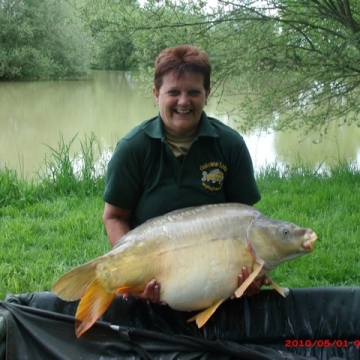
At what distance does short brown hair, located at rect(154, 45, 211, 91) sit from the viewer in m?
1.76

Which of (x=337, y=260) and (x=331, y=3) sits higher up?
(x=331, y=3)

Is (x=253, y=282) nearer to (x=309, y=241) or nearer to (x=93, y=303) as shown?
(x=309, y=241)

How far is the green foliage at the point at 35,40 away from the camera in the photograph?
17.6 metres

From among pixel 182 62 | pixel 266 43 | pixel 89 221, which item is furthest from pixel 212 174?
pixel 266 43

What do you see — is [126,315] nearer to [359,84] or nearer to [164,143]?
[164,143]

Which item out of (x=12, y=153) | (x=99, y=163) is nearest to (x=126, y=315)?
(x=99, y=163)

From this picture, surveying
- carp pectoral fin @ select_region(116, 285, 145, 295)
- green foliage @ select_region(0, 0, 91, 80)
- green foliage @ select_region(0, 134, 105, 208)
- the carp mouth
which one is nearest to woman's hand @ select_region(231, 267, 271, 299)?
the carp mouth

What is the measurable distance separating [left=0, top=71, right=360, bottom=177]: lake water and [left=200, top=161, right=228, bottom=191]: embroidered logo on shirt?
9.86 ft

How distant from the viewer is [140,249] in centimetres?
151

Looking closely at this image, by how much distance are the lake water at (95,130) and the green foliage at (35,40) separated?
4.11m

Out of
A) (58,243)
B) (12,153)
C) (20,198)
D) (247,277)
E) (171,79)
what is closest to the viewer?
(247,277)

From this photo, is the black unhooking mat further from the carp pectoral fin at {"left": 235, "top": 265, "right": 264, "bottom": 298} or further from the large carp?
the carp pectoral fin at {"left": 235, "top": 265, "right": 264, "bottom": 298}

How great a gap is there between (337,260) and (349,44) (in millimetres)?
2385
